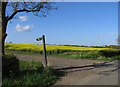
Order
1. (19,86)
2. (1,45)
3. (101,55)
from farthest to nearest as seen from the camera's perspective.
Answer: (101,55) → (1,45) → (19,86)

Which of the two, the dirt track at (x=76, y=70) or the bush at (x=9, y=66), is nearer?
the bush at (x=9, y=66)

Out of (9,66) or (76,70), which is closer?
(9,66)

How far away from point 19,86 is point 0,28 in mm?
4274

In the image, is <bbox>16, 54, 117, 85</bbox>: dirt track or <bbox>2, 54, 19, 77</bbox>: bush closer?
<bbox>2, 54, 19, 77</bbox>: bush

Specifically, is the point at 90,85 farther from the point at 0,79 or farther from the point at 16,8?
the point at 16,8

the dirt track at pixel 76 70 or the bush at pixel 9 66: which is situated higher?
the bush at pixel 9 66

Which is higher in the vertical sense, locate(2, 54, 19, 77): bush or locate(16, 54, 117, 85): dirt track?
locate(2, 54, 19, 77): bush

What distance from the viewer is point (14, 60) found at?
5586mm

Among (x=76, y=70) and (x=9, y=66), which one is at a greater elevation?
(x=9, y=66)

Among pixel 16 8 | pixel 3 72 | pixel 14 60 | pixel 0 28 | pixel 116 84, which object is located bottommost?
pixel 116 84

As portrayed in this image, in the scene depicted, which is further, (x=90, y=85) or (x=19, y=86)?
(x=90, y=85)

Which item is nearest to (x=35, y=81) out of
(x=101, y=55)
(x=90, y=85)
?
(x=90, y=85)

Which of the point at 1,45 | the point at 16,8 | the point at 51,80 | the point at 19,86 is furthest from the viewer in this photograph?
the point at 16,8

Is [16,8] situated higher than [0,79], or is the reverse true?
[16,8]
